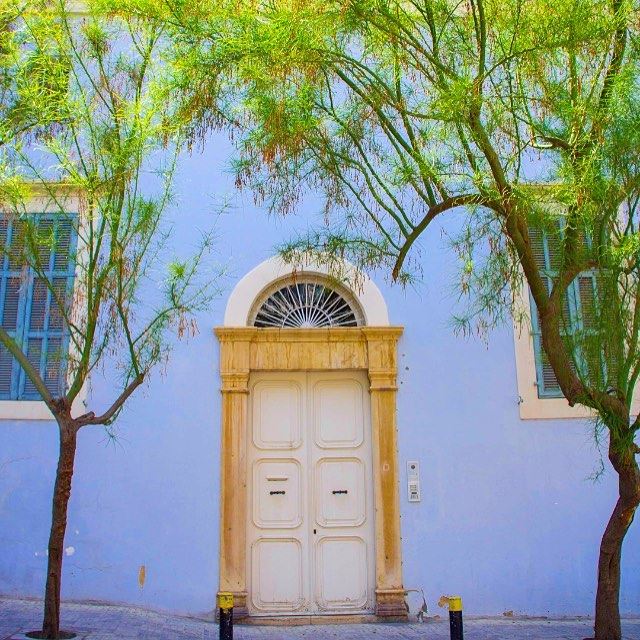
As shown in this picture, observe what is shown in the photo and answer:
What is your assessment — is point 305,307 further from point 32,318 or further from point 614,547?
point 614,547

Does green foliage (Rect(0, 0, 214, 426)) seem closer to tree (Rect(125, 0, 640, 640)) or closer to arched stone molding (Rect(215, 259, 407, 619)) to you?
tree (Rect(125, 0, 640, 640))

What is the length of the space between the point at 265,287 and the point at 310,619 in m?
3.16

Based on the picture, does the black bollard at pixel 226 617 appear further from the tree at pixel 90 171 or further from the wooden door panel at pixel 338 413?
the wooden door panel at pixel 338 413

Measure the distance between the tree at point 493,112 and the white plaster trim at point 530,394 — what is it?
6.25 feet

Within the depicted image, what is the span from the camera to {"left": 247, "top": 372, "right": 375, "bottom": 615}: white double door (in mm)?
7535

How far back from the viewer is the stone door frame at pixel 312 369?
24.2 feet

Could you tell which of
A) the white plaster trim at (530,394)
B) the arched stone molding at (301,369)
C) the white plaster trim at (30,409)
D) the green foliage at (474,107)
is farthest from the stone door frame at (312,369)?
the green foliage at (474,107)

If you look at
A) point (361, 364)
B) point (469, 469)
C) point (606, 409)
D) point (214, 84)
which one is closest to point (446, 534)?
point (469, 469)

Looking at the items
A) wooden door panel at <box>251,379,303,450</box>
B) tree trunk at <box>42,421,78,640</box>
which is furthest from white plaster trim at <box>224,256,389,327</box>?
tree trunk at <box>42,421,78,640</box>

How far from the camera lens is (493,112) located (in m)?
5.36

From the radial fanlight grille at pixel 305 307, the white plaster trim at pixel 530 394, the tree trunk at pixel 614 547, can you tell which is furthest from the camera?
the radial fanlight grille at pixel 305 307

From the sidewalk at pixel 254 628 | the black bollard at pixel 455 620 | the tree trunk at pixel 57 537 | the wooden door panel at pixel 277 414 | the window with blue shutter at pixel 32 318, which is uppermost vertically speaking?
the window with blue shutter at pixel 32 318

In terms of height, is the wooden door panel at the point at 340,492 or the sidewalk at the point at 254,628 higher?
the wooden door panel at the point at 340,492

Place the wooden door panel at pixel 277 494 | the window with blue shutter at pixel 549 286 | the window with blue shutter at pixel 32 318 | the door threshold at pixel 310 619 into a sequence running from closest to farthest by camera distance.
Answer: the door threshold at pixel 310 619 → the window with blue shutter at pixel 549 286 → the window with blue shutter at pixel 32 318 → the wooden door panel at pixel 277 494
